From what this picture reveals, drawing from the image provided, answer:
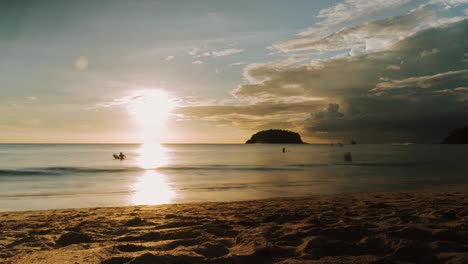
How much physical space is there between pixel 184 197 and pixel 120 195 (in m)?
3.49

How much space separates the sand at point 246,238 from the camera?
511 cm

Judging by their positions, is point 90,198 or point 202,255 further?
point 90,198

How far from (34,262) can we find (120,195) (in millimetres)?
12074

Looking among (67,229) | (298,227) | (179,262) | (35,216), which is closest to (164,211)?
(67,229)

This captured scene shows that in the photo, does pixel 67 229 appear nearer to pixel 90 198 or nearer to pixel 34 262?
pixel 34 262

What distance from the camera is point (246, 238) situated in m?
6.25

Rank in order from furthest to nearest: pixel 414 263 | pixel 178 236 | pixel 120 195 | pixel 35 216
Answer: pixel 120 195 < pixel 35 216 < pixel 178 236 < pixel 414 263

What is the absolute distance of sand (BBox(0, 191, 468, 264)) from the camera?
511 centimetres

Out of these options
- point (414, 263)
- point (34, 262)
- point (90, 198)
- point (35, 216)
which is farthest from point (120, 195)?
point (414, 263)

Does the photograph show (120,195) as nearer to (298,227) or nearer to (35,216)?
(35,216)

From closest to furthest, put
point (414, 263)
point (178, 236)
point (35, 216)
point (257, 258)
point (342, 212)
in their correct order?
point (414, 263)
point (257, 258)
point (178, 236)
point (342, 212)
point (35, 216)

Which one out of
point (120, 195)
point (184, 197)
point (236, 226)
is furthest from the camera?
point (120, 195)

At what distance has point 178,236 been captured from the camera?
6.70m

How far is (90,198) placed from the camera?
1606 centimetres
